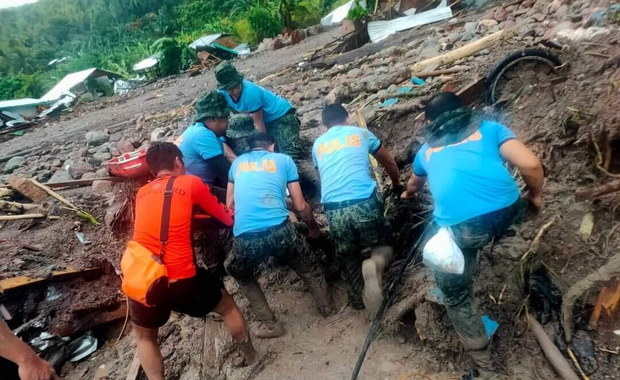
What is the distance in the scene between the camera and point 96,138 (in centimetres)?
980

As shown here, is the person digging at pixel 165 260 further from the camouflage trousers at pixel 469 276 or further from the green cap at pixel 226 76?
the camouflage trousers at pixel 469 276

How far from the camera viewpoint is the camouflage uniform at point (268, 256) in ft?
11.1

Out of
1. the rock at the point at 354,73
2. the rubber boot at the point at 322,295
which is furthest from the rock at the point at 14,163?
the rubber boot at the point at 322,295

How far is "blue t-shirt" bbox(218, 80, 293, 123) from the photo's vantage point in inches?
186

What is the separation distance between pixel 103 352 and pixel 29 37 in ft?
129

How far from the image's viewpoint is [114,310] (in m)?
4.82

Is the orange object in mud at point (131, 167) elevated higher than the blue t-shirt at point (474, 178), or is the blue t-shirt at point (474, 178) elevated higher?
the blue t-shirt at point (474, 178)

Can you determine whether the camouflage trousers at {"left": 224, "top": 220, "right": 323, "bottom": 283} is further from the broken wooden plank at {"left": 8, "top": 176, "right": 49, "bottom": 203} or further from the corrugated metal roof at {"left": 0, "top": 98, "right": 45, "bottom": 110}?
the corrugated metal roof at {"left": 0, "top": 98, "right": 45, "bottom": 110}

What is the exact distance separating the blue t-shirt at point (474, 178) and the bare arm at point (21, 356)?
2770mm

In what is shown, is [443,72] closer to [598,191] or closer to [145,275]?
[598,191]

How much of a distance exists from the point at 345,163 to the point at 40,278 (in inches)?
152

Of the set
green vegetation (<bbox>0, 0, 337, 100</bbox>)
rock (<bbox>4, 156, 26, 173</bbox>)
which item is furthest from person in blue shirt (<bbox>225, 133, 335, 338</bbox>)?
green vegetation (<bbox>0, 0, 337, 100</bbox>)

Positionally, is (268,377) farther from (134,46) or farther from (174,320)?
(134,46)

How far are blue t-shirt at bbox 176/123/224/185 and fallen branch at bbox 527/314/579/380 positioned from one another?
3301 mm
